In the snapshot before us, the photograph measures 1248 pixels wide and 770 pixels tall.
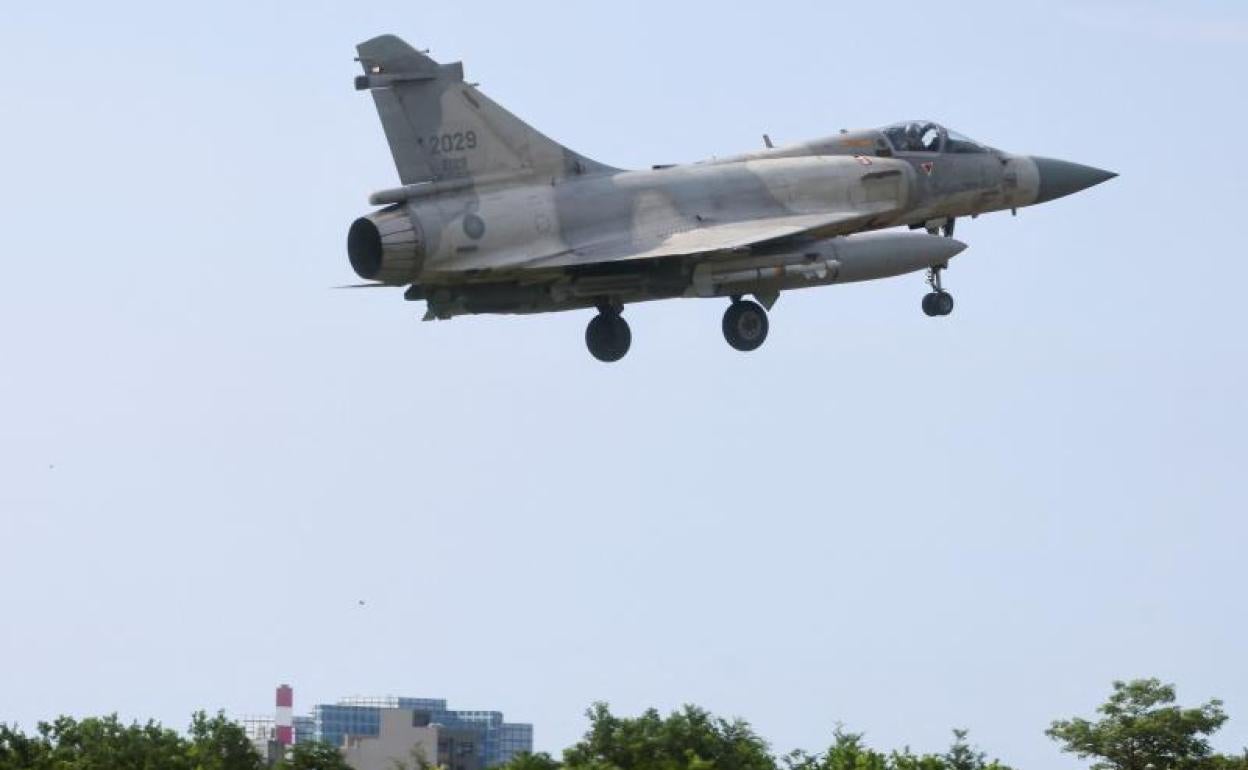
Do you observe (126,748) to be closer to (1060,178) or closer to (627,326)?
(627,326)

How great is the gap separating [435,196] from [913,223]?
948 cm

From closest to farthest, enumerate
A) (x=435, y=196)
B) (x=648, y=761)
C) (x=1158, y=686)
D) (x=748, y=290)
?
(x=648, y=761)
(x=435, y=196)
(x=748, y=290)
(x=1158, y=686)

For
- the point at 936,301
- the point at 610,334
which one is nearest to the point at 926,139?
the point at 936,301

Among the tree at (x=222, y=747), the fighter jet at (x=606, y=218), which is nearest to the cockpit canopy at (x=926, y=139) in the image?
the fighter jet at (x=606, y=218)

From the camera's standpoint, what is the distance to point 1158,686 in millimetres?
56938

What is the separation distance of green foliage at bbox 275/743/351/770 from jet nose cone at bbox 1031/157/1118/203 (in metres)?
17.1

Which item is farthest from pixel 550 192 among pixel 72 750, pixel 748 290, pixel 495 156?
pixel 72 750

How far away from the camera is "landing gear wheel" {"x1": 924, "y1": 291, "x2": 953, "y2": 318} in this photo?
46688 mm

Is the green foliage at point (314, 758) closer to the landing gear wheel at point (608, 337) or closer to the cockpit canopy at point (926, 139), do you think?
the landing gear wheel at point (608, 337)

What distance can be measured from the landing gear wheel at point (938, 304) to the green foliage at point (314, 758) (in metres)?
13.8

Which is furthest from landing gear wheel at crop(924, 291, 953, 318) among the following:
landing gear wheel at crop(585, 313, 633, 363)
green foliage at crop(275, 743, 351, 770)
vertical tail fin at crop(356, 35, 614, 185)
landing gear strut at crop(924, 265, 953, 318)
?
green foliage at crop(275, 743, 351, 770)

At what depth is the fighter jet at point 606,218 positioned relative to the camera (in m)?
40.2

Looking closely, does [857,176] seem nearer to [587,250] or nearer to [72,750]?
[587,250]

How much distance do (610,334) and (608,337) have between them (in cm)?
5
